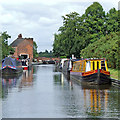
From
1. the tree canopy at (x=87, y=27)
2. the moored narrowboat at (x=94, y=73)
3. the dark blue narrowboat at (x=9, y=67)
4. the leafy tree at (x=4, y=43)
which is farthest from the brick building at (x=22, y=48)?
the moored narrowboat at (x=94, y=73)

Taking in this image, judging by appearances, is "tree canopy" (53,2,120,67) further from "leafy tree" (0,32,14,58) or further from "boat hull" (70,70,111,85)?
"boat hull" (70,70,111,85)

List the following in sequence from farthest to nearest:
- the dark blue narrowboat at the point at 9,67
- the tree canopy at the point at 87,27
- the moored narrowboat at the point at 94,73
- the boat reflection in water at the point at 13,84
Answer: the tree canopy at the point at 87,27 < the dark blue narrowboat at the point at 9,67 < the moored narrowboat at the point at 94,73 < the boat reflection in water at the point at 13,84

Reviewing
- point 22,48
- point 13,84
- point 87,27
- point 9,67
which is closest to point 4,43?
point 87,27

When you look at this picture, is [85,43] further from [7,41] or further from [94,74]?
[94,74]

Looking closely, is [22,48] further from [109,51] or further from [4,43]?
[109,51]

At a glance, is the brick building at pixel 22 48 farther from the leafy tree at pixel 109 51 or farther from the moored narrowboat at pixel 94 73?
the moored narrowboat at pixel 94 73

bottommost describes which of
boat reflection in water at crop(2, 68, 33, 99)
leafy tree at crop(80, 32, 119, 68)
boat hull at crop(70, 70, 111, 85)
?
boat reflection in water at crop(2, 68, 33, 99)

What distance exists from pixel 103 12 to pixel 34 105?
2087 inches

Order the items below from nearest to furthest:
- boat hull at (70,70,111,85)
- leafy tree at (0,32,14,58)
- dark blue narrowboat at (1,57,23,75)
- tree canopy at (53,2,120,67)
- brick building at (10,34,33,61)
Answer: boat hull at (70,70,111,85)
dark blue narrowboat at (1,57,23,75)
tree canopy at (53,2,120,67)
leafy tree at (0,32,14,58)
brick building at (10,34,33,61)

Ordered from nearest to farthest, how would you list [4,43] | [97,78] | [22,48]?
[97,78]
[4,43]
[22,48]

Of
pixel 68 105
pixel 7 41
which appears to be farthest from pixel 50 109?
pixel 7 41

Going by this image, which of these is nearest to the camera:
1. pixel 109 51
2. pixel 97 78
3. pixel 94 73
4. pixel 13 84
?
pixel 94 73

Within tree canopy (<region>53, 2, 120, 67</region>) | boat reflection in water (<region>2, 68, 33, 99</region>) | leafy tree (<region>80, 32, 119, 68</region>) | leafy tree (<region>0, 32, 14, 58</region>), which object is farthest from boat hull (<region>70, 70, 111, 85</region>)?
leafy tree (<region>0, 32, 14, 58</region>)

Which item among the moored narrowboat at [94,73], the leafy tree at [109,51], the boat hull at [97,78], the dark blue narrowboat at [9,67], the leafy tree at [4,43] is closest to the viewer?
the boat hull at [97,78]
